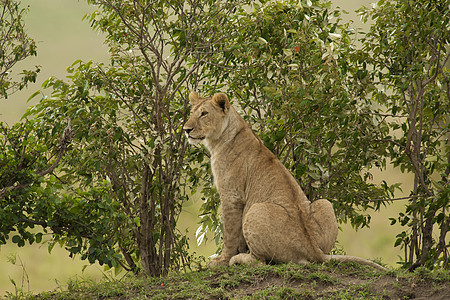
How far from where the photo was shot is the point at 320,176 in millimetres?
7875

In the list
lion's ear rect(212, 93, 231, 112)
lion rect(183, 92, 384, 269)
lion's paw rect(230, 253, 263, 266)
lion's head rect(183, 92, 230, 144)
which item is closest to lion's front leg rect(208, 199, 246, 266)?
lion rect(183, 92, 384, 269)

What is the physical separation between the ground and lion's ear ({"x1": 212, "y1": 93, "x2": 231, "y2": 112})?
196 cm

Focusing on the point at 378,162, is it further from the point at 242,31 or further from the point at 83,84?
the point at 83,84

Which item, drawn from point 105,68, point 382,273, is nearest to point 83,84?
point 105,68

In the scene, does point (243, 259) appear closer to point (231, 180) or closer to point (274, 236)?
point (274, 236)

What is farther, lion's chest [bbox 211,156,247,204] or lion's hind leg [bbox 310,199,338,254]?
lion's chest [bbox 211,156,247,204]

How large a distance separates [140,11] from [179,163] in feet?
7.20

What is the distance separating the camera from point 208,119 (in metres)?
7.21

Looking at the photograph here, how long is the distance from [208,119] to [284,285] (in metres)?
2.27

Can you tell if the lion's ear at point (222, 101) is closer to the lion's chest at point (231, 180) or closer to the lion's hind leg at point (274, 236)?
the lion's chest at point (231, 180)

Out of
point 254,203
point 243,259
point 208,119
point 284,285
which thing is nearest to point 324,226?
point 254,203

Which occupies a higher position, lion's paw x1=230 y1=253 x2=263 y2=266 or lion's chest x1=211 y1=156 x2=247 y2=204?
lion's chest x1=211 y1=156 x2=247 y2=204

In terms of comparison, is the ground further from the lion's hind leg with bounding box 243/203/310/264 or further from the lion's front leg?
the lion's front leg

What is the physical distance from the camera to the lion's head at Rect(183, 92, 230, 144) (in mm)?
7121
